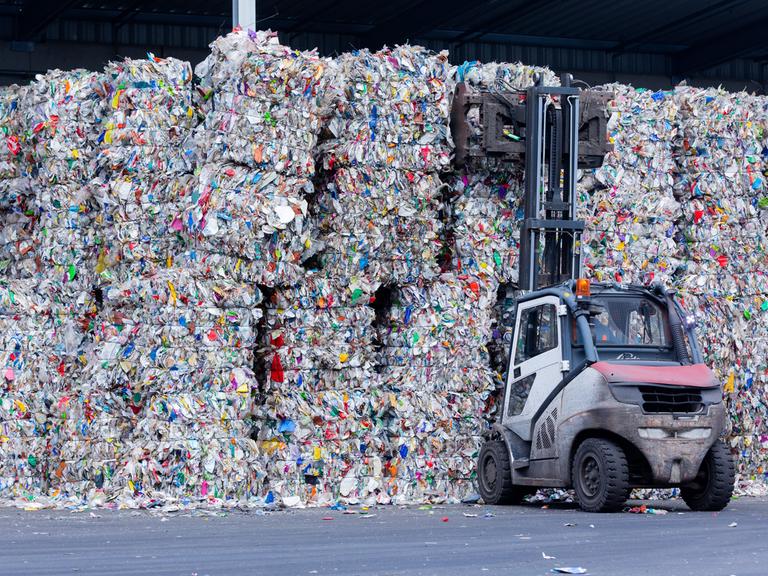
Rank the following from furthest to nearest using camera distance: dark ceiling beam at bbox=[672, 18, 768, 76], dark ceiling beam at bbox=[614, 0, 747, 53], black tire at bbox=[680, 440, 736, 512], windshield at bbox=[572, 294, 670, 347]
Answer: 1. dark ceiling beam at bbox=[672, 18, 768, 76]
2. dark ceiling beam at bbox=[614, 0, 747, 53]
3. windshield at bbox=[572, 294, 670, 347]
4. black tire at bbox=[680, 440, 736, 512]

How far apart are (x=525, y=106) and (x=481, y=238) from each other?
140cm

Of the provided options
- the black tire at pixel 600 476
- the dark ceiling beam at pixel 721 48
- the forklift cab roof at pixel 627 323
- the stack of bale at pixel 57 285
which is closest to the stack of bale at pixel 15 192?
the stack of bale at pixel 57 285

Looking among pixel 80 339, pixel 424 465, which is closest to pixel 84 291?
pixel 80 339

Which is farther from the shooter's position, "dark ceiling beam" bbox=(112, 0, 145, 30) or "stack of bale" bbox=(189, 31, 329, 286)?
"dark ceiling beam" bbox=(112, 0, 145, 30)

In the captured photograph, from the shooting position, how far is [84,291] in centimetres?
1362

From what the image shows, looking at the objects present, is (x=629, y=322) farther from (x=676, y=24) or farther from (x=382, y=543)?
(x=676, y=24)

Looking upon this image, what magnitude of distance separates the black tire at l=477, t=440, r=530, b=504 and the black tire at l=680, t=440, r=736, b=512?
1.61m

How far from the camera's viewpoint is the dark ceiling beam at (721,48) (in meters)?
32.3

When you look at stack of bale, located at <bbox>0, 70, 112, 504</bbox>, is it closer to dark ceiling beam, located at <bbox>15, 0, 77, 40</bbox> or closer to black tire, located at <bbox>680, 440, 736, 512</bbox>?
black tire, located at <bbox>680, 440, 736, 512</bbox>

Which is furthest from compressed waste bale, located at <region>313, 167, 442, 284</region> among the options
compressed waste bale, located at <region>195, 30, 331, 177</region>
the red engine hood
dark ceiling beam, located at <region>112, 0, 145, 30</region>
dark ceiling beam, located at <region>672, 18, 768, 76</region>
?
dark ceiling beam, located at <region>672, 18, 768, 76</region>

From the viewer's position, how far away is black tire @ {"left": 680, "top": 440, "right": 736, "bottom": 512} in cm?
1260

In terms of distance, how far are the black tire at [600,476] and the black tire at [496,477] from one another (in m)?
0.78

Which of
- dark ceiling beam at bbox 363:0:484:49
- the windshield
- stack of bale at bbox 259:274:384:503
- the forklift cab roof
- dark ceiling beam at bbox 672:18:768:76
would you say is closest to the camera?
the forklift cab roof

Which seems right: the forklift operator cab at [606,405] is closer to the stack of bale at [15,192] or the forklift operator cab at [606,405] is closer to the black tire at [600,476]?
the black tire at [600,476]
